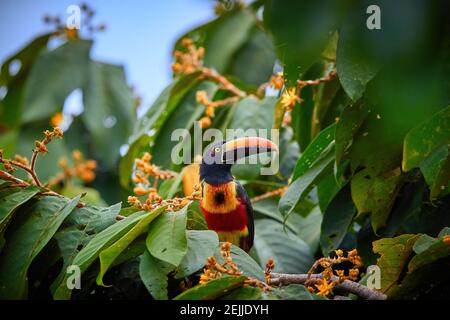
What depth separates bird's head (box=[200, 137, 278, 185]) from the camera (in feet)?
13.1

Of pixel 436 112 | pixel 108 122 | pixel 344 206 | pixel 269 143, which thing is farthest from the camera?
pixel 108 122

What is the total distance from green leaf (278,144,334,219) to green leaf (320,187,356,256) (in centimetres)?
23

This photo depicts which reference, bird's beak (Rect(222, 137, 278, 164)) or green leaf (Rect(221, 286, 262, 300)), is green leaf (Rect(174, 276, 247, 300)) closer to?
green leaf (Rect(221, 286, 262, 300))

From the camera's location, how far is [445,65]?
8.93ft

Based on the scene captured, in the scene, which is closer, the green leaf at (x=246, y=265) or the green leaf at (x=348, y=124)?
the green leaf at (x=246, y=265)

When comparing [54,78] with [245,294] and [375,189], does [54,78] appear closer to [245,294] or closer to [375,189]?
[375,189]

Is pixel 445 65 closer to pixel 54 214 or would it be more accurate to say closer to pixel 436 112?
pixel 436 112

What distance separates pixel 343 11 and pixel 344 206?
1047 mm

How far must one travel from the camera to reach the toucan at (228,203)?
13.6 ft

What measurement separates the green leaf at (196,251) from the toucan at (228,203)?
149 centimetres

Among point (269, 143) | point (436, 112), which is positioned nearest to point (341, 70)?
point (436, 112)

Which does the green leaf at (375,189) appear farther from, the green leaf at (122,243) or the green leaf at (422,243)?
the green leaf at (122,243)

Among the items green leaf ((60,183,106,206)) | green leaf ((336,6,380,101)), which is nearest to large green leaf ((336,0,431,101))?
green leaf ((336,6,380,101))

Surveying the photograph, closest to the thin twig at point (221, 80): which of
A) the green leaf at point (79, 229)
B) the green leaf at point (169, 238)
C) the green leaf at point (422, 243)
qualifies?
the green leaf at point (79, 229)
